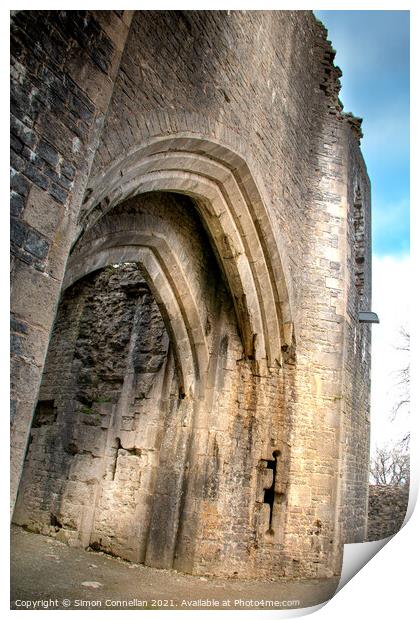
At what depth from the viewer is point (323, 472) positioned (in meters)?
5.82

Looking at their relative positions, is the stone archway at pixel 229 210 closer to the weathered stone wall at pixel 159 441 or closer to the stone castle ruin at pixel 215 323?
the stone castle ruin at pixel 215 323

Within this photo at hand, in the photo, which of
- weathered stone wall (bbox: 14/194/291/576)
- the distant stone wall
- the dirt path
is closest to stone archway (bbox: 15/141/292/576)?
weathered stone wall (bbox: 14/194/291/576)

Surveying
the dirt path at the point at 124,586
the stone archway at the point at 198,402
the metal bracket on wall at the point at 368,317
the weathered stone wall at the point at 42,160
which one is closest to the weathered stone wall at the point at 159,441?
the stone archway at the point at 198,402

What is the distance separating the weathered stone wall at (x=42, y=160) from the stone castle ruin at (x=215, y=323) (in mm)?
629

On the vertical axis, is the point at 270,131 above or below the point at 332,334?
above

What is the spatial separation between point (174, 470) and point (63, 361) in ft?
9.36

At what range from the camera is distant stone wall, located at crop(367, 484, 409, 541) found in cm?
881

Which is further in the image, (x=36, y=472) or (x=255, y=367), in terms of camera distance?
(x=36, y=472)

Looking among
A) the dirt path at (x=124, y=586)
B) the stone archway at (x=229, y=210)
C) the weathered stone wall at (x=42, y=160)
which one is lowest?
the dirt path at (x=124, y=586)

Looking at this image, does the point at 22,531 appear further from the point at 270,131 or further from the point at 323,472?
the point at 270,131

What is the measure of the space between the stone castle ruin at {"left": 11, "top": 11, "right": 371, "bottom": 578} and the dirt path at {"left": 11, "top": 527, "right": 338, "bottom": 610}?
0.32 metres

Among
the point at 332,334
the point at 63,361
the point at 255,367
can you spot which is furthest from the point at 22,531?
the point at 332,334

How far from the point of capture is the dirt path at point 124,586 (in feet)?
11.4

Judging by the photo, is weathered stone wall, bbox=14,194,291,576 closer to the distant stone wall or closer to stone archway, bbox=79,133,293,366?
stone archway, bbox=79,133,293,366
